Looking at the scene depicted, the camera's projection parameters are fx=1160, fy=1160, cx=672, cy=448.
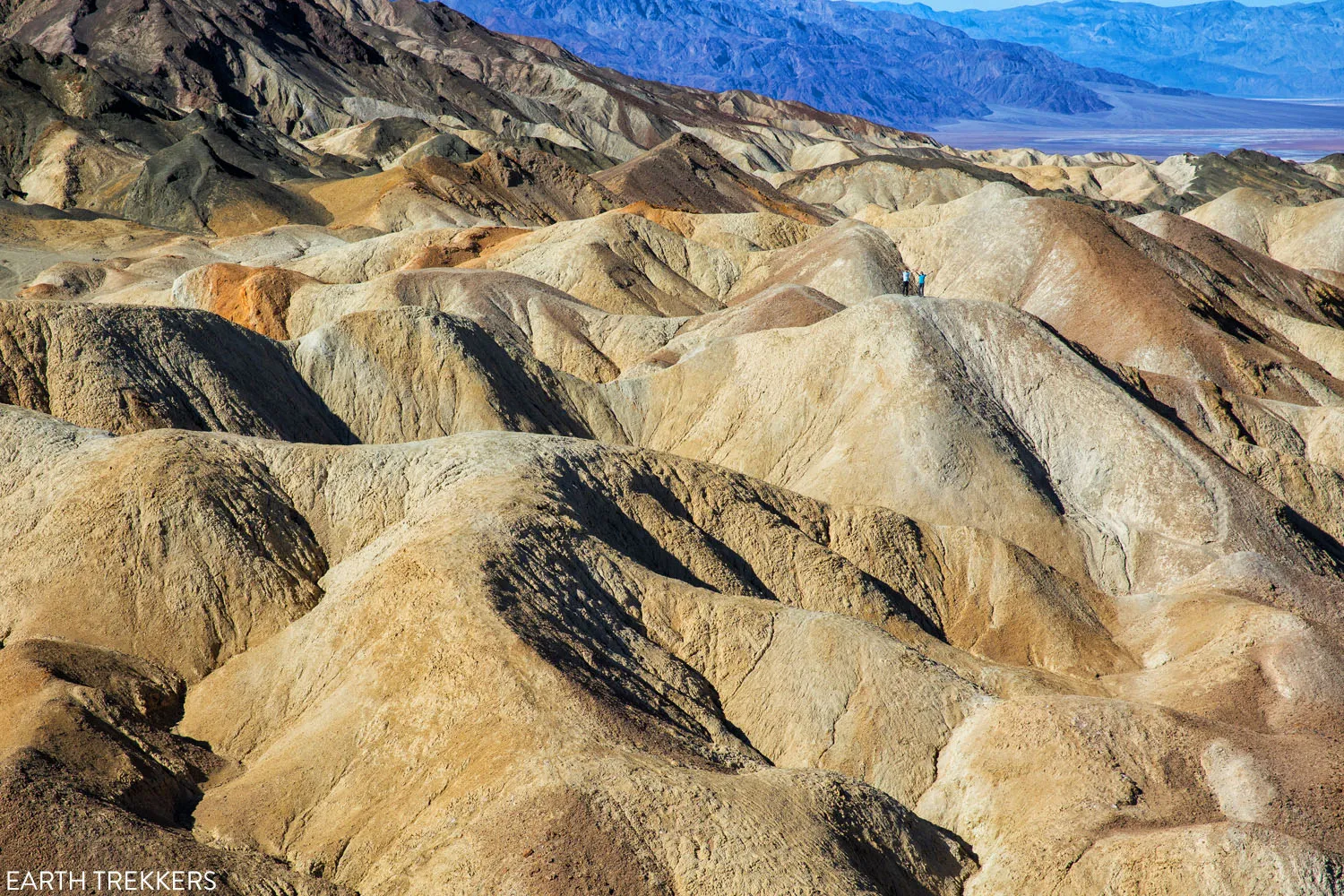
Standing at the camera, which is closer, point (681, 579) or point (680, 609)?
point (680, 609)

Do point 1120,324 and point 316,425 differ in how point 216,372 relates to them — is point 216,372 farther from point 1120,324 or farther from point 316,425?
point 1120,324

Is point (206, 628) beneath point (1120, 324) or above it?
beneath

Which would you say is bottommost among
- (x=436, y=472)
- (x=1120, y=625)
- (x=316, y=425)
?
(x=316, y=425)

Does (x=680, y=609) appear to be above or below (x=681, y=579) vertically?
above

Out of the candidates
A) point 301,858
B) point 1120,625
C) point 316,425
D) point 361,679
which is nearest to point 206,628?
point 361,679
